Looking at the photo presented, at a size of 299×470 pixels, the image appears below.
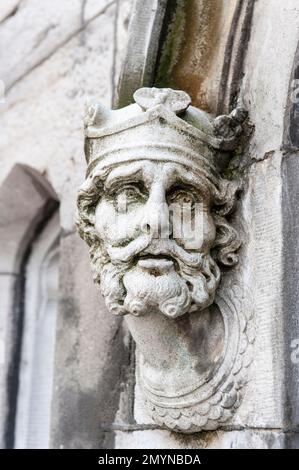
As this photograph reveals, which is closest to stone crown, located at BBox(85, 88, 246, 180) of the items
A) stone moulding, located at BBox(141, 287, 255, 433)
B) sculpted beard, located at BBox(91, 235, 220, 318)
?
sculpted beard, located at BBox(91, 235, 220, 318)

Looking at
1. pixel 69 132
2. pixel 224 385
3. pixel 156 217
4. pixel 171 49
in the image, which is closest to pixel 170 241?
pixel 156 217

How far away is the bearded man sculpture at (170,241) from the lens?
75.7 inches

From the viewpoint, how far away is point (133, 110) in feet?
6.75

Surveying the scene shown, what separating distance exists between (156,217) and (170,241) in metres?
0.07

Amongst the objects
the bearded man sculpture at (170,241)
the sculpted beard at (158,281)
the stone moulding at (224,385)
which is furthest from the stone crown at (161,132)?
the stone moulding at (224,385)

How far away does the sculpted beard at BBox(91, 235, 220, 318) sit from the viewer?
1.90m

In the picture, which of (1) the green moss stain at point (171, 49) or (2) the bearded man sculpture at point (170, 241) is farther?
(1) the green moss stain at point (171, 49)

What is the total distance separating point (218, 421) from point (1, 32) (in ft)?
5.64

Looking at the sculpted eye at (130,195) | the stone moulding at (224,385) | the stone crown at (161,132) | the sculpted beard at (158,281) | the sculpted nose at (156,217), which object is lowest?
the stone moulding at (224,385)

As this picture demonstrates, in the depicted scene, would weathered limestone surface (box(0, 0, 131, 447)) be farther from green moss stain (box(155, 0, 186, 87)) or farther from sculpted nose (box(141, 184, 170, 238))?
sculpted nose (box(141, 184, 170, 238))

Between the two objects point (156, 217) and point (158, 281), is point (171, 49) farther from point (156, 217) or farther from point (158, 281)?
point (158, 281)

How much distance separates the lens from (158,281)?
1.90m

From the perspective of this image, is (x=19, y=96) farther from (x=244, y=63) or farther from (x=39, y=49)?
(x=244, y=63)

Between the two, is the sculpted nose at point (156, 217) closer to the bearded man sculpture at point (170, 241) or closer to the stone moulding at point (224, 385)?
the bearded man sculpture at point (170, 241)
